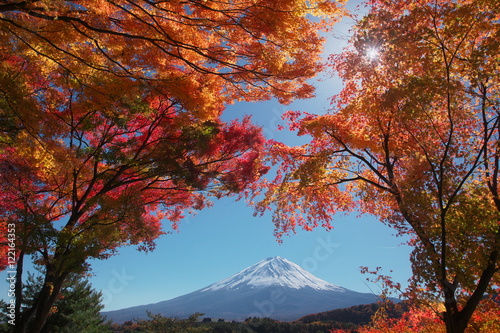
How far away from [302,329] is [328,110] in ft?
51.1

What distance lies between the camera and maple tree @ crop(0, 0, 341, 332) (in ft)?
13.2

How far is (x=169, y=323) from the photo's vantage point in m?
10.4

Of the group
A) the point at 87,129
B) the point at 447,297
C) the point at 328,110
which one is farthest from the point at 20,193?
the point at 447,297

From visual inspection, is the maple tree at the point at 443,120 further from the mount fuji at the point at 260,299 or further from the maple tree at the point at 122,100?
the mount fuji at the point at 260,299

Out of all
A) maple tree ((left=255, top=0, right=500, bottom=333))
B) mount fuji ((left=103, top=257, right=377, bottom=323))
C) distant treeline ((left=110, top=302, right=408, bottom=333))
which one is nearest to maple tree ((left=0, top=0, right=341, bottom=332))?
maple tree ((left=255, top=0, right=500, bottom=333))

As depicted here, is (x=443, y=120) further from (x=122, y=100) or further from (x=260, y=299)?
(x=260, y=299)

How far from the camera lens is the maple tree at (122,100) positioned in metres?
4.01

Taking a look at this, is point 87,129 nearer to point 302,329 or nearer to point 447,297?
point 447,297

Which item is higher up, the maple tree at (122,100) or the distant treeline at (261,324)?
the maple tree at (122,100)

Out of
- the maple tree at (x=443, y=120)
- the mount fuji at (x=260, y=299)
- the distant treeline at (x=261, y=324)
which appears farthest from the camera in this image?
the mount fuji at (x=260, y=299)

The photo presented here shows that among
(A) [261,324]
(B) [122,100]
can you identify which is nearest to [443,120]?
(B) [122,100]

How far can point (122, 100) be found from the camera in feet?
17.1

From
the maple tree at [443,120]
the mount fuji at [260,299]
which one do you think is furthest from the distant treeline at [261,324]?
the mount fuji at [260,299]

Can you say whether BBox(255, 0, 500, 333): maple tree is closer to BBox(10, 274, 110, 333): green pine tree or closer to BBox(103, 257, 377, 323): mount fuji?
BBox(10, 274, 110, 333): green pine tree
